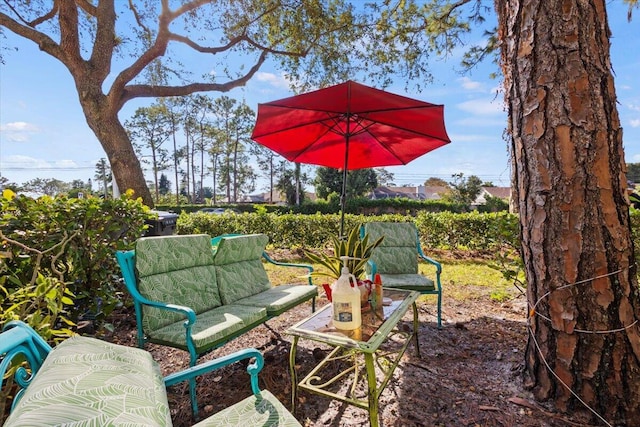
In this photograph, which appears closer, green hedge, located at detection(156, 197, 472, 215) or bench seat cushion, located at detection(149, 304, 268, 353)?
bench seat cushion, located at detection(149, 304, 268, 353)

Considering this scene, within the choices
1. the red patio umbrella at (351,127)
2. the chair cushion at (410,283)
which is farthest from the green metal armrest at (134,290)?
the chair cushion at (410,283)

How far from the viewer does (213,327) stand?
2346 millimetres

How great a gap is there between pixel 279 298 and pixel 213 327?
862mm

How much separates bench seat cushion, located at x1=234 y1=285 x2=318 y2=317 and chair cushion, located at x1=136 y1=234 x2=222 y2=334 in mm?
344

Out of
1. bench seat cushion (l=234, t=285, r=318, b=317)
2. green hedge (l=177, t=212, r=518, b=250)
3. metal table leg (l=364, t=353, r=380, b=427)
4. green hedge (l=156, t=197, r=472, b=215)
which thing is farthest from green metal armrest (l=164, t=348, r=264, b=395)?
green hedge (l=156, t=197, r=472, b=215)

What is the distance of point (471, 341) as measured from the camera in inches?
125

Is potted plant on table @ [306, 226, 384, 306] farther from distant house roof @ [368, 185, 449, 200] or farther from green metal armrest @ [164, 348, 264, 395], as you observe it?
distant house roof @ [368, 185, 449, 200]

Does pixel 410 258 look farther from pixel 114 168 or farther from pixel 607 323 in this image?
pixel 114 168

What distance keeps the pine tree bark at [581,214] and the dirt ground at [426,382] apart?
1.11 feet

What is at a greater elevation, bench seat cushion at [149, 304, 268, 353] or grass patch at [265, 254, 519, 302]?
bench seat cushion at [149, 304, 268, 353]

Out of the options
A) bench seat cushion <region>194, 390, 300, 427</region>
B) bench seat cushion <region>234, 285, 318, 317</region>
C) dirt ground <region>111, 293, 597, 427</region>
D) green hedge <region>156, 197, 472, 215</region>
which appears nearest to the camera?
bench seat cushion <region>194, 390, 300, 427</region>

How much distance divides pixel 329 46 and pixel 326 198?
891 inches

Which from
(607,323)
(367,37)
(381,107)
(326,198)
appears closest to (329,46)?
(367,37)

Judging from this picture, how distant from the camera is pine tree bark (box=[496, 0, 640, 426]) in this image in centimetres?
196
